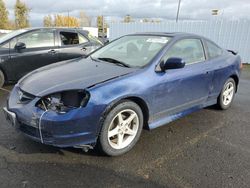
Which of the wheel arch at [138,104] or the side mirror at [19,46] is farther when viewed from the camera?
the side mirror at [19,46]

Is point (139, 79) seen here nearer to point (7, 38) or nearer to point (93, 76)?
point (93, 76)

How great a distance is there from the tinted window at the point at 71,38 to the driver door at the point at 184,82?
12.8 ft

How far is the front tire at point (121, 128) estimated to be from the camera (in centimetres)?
296

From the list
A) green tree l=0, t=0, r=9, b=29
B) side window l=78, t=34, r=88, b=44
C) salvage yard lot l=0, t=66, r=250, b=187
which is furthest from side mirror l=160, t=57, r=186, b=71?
green tree l=0, t=0, r=9, b=29

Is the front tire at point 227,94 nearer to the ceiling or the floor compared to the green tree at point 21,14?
nearer to the floor

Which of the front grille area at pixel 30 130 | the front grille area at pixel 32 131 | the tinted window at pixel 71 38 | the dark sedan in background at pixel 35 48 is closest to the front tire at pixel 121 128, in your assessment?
the front grille area at pixel 32 131

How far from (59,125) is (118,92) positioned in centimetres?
75

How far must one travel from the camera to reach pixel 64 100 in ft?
9.18

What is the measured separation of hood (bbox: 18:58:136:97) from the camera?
114 inches

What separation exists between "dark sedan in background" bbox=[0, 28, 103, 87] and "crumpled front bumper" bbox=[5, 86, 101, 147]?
11.8 ft

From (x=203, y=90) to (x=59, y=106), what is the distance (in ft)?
8.17

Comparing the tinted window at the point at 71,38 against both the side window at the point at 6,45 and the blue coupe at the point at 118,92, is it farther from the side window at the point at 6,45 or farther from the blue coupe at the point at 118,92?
the blue coupe at the point at 118,92

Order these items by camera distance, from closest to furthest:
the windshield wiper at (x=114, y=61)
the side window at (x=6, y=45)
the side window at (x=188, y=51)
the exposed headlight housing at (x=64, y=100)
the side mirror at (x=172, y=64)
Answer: the exposed headlight housing at (x=64, y=100)
the side mirror at (x=172, y=64)
the windshield wiper at (x=114, y=61)
the side window at (x=188, y=51)
the side window at (x=6, y=45)

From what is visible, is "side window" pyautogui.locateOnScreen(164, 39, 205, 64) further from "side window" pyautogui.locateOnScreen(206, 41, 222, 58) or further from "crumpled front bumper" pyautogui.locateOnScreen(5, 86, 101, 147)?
"crumpled front bumper" pyautogui.locateOnScreen(5, 86, 101, 147)
